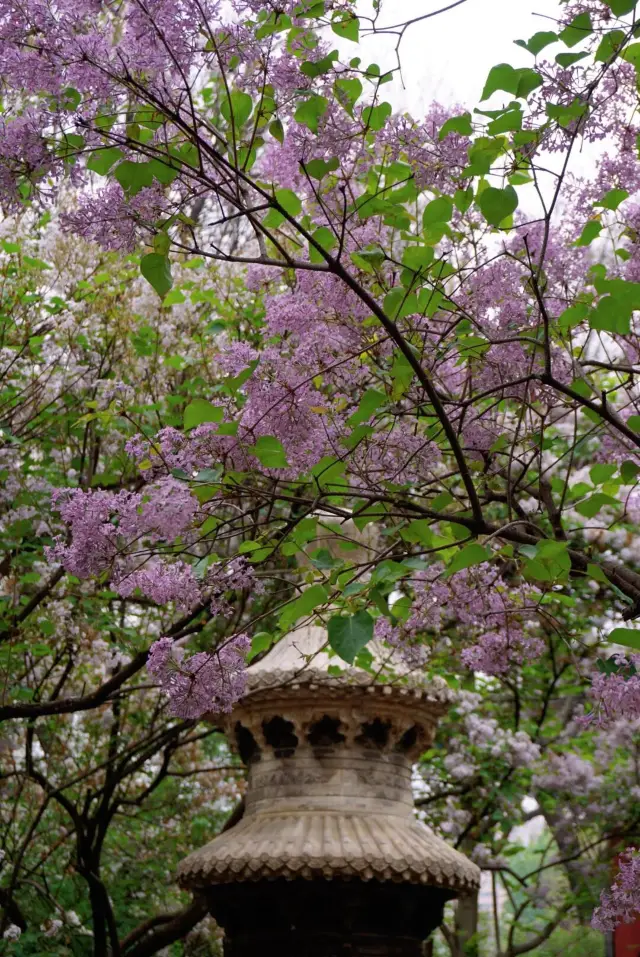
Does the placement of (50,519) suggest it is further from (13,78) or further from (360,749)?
(13,78)

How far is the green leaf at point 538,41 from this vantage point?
10.2ft

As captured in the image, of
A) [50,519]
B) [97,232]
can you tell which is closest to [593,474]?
[97,232]

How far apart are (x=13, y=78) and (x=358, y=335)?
142cm

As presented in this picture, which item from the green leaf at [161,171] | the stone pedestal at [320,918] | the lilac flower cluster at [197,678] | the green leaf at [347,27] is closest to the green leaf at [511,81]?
the green leaf at [347,27]

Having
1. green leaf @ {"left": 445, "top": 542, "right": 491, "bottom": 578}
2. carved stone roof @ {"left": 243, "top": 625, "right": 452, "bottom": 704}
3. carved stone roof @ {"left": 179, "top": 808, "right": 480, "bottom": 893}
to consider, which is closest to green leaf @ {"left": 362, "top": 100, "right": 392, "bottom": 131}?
green leaf @ {"left": 445, "top": 542, "right": 491, "bottom": 578}

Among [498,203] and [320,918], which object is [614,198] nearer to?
[498,203]

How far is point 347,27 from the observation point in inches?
131

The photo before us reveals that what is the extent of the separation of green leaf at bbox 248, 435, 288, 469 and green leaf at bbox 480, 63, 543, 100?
3.82ft

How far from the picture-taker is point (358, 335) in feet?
13.0

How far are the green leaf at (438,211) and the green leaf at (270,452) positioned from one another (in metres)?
0.87

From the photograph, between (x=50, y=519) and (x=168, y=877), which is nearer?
(x=50, y=519)

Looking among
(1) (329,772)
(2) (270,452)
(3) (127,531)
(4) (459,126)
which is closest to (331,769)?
(1) (329,772)

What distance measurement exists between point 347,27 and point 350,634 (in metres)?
1.83

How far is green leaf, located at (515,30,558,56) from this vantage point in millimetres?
3123
